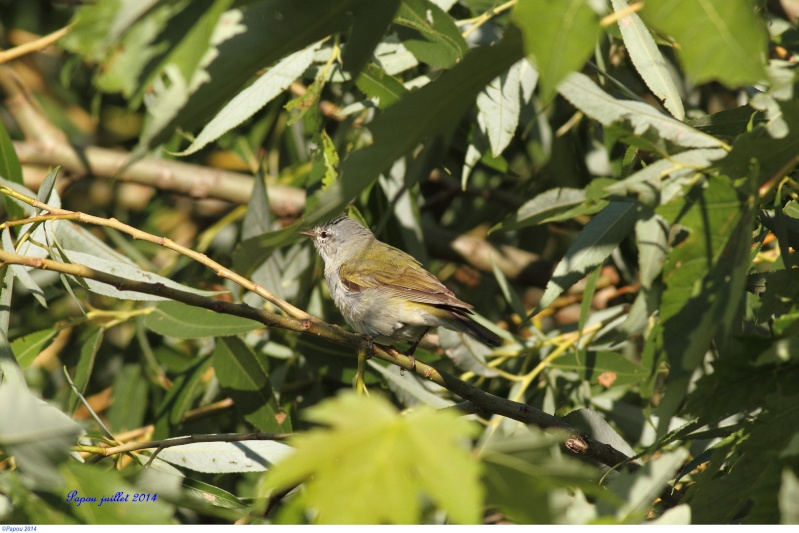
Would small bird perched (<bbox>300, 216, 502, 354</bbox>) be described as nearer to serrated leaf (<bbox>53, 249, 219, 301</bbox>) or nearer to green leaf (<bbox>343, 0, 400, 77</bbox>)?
serrated leaf (<bbox>53, 249, 219, 301</bbox>)

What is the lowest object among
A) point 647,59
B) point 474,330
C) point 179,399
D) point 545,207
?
point 179,399

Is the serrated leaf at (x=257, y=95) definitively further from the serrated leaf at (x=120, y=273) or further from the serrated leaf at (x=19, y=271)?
the serrated leaf at (x=19, y=271)

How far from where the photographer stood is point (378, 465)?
1.16m

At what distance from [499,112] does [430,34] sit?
1.65 feet

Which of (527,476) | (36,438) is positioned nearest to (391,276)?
(36,438)

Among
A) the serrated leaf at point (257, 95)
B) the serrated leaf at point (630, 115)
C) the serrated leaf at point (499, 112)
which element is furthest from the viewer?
the serrated leaf at point (499, 112)

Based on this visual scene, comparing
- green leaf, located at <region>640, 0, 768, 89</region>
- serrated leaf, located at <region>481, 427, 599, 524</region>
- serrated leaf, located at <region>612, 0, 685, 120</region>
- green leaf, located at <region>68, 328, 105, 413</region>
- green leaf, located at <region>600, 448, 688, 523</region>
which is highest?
green leaf, located at <region>640, 0, 768, 89</region>

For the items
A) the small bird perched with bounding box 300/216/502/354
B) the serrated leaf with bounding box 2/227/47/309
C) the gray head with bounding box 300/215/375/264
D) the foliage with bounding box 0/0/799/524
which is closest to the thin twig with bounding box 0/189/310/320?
the foliage with bounding box 0/0/799/524

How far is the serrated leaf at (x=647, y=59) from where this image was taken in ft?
8.77

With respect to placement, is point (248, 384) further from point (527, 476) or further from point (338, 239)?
point (527, 476)

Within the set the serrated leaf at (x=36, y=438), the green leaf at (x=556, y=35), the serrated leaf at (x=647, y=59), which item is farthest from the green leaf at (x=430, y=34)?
the serrated leaf at (x=36, y=438)

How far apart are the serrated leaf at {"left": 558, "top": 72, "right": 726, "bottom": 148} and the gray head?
7.56 feet

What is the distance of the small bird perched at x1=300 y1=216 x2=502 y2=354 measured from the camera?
3.72 meters

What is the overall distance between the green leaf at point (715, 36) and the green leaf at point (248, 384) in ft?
7.53
